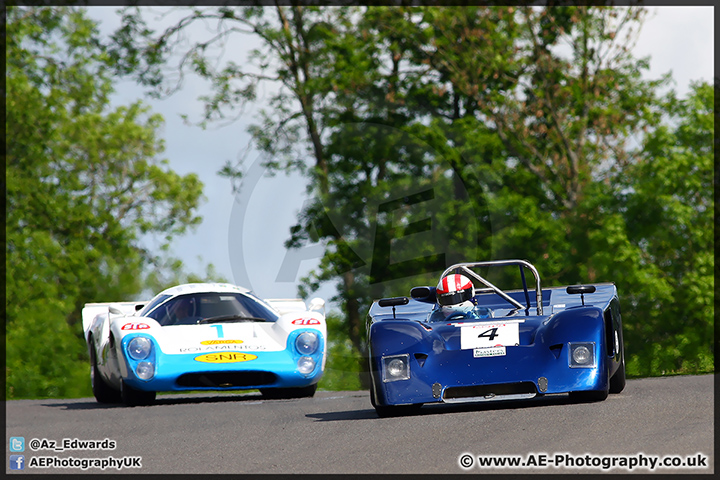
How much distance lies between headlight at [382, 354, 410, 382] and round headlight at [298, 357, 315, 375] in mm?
3384

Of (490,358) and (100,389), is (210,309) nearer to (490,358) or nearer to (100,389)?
(100,389)

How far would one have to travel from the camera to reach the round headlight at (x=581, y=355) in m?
7.04

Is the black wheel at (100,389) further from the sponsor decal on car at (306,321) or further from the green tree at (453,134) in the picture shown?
the green tree at (453,134)

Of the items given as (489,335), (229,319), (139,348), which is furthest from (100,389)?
→ (489,335)

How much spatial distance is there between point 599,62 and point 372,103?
18.5 feet

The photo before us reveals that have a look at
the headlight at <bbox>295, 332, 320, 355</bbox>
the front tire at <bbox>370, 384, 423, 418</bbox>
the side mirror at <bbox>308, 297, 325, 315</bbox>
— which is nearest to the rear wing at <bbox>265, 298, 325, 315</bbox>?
the side mirror at <bbox>308, 297, 325, 315</bbox>

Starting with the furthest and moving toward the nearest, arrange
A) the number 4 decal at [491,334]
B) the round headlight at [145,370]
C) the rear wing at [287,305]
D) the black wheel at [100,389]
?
the rear wing at [287,305], the black wheel at [100,389], the round headlight at [145,370], the number 4 decal at [491,334]

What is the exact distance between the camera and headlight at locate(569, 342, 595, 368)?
23.1 feet

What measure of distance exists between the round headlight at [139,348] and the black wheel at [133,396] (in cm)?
41

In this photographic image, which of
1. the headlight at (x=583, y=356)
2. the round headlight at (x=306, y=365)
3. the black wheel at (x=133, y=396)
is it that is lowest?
the black wheel at (x=133, y=396)

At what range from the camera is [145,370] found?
1001 cm

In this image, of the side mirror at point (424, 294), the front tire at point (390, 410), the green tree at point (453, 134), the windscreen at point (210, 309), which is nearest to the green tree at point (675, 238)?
the green tree at point (453, 134)

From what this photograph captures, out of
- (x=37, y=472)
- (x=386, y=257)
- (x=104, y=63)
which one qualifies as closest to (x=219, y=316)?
(x=37, y=472)

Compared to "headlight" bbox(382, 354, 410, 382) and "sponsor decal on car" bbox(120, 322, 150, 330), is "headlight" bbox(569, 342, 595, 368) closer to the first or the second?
"headlight" bbox(382, 354, 410, 382)
